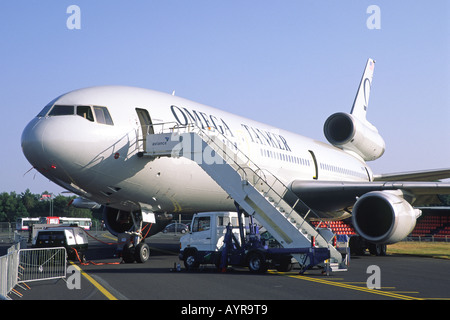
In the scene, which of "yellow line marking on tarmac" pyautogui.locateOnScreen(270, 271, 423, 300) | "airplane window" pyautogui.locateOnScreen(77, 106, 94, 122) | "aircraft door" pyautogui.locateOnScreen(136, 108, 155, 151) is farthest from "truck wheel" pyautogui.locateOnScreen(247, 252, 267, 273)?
"airplane window" pyautogui.locateOnScreen(77, 106, 94, 122)

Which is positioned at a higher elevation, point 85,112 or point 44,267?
point 85,112

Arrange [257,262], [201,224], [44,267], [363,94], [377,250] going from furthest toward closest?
1. [363,94]
2. [377,250]
3. [44,267]
4. [201,224]
5. [257,262]

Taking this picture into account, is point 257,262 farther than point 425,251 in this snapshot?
No

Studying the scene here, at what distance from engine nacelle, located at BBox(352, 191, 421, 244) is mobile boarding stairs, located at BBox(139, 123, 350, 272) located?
146cm

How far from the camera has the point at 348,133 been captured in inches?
1215

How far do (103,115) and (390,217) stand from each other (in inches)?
381

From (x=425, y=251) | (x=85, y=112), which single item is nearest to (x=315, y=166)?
(x=425, y=251)

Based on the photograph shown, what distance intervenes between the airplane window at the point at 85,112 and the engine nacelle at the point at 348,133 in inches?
743

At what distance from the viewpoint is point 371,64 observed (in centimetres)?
3788

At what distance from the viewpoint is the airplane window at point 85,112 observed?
48.2ft

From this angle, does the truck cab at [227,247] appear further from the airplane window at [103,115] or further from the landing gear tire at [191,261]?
the airplane window at [103,115]

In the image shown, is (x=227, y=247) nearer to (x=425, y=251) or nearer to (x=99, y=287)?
(x=99, y=287)

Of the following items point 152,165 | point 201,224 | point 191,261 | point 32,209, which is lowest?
point 32,209
